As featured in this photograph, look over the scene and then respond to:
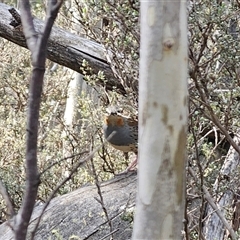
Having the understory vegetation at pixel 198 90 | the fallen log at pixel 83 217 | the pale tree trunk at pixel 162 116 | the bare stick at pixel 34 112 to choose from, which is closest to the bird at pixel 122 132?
the understory vegetation at pixel 198 90

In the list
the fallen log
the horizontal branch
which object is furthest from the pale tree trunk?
the horizontal branch

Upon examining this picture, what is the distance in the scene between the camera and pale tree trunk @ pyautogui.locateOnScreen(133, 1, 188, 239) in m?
1.39

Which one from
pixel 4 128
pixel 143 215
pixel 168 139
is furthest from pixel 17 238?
pixel 4 128

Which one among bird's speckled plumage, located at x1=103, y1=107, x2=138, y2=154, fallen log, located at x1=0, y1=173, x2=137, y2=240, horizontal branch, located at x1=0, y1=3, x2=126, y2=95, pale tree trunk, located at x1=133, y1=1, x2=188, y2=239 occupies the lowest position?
fallen log, located at x1=0, y1=173, x2=137, y2=240

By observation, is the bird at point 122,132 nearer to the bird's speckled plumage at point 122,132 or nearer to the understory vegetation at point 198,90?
the bird's speckled plumage at point 122,132

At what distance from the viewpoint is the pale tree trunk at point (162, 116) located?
4.55ft

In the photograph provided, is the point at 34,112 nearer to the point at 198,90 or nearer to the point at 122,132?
the point at 198,90

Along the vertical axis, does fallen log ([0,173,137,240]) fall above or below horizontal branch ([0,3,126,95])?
below

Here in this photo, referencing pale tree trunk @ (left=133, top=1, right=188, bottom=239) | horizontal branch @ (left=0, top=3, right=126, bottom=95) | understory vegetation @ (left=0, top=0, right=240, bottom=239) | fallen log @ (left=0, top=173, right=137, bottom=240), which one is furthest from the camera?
horizontal branch @ (left=0, top=3, right=126, bottom=95)

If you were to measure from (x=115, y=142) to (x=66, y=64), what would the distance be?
0.75 meters

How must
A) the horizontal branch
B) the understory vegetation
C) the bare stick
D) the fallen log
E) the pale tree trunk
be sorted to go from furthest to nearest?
the horizontal branch → the fallen log → the understory vegetation → the pale tree trunk → the bare stick

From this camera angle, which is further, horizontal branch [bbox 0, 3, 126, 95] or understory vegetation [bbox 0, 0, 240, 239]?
horizontal branch [bbox 0, 3, 126, 95]

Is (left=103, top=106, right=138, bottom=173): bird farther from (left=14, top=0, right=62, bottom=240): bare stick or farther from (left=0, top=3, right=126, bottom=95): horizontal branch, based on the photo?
(left=14, top=0, right=62, bottom=240): bare stick

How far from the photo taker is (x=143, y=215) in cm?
140
